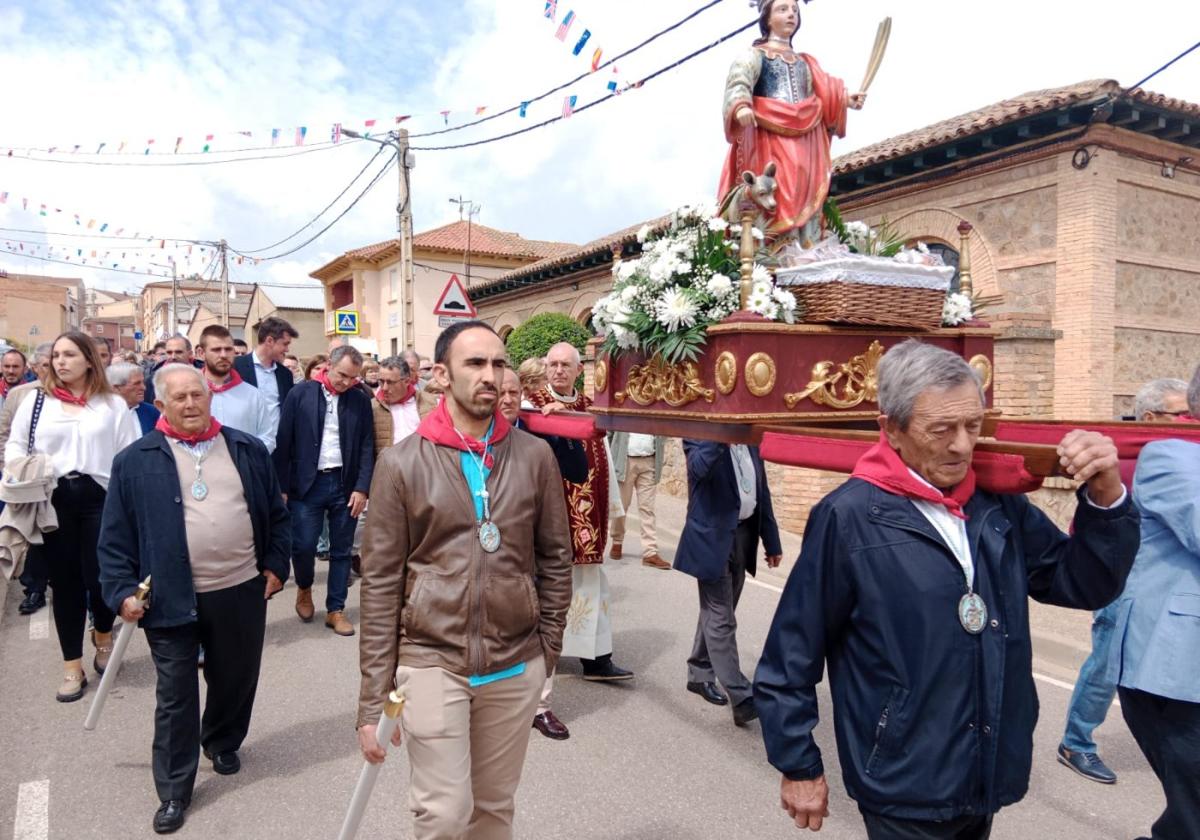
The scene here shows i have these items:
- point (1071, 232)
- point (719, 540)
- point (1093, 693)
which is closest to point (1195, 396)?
point (1093, 693)

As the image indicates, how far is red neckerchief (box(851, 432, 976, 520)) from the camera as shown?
6.49 feet

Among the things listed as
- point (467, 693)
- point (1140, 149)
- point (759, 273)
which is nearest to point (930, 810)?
point (467, 693)

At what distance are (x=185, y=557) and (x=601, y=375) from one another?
197 centimetres

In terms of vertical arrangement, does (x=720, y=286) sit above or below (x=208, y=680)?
above

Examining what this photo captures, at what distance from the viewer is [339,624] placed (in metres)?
6.07

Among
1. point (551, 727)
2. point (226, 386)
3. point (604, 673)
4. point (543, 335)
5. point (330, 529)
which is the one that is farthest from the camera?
point (543, 335)

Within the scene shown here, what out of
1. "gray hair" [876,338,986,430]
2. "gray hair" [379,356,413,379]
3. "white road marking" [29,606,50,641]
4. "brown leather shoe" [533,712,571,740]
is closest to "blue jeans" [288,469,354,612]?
"gray hair" [379,356,413,379]

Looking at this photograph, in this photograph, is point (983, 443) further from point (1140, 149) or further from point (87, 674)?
point (1140, 149)

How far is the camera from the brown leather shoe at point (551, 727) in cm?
436

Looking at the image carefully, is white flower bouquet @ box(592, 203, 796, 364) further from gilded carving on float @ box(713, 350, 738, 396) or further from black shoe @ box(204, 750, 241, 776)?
black shoe @ box(204, 750, 241, 776)

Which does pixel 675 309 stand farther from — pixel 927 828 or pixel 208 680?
pixel 208 680

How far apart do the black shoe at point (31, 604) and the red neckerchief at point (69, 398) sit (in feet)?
8.95

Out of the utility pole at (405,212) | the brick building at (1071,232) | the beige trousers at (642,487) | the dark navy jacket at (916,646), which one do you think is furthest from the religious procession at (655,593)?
the utility pole at (405,212)

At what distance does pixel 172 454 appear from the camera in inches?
144
